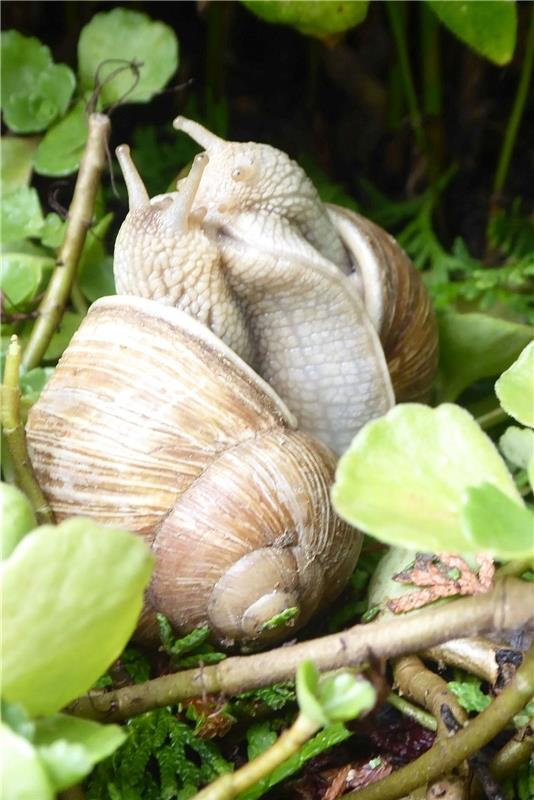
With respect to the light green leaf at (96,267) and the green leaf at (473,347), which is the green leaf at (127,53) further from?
the green leaf at (473,347)

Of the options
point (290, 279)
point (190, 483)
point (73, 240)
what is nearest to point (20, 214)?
point (73, 240)

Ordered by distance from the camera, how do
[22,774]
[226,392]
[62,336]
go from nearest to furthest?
[22,774]
[226,392]
[62,336]

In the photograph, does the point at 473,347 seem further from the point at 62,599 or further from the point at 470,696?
the point at 62,599

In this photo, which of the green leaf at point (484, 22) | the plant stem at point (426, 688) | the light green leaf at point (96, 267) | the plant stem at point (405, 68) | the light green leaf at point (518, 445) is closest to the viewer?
the plant stem at point (426, 688)

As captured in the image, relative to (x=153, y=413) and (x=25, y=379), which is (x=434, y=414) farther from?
(x=25, y=379)

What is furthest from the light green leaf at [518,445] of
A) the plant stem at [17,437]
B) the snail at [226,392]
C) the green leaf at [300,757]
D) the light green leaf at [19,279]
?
the light green leaf at [19,279]

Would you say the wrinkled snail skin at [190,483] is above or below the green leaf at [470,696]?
above

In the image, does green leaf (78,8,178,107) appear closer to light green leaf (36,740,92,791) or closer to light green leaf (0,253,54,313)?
light green leaf (0,253,54,313)
